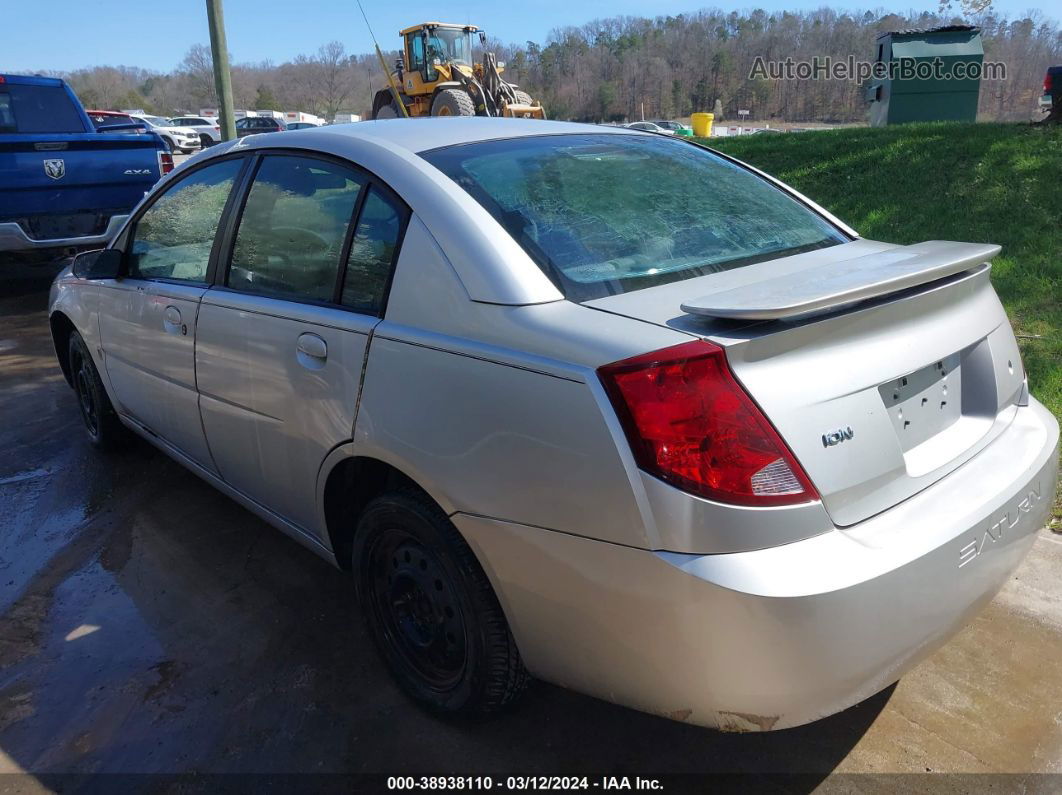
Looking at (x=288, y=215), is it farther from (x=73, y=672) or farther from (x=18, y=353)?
(x=18, y=353)

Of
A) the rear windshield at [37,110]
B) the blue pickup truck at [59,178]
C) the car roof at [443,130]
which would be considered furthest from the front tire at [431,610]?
the rear windshield at [37,110]

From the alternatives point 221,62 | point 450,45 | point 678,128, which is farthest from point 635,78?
point 221,62

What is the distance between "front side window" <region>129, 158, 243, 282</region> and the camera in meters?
3.18

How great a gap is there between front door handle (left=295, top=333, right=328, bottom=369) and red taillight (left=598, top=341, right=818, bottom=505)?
3.61 feet

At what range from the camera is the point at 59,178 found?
24.9 ft

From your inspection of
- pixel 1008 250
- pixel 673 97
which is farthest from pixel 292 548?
pixel 673 97

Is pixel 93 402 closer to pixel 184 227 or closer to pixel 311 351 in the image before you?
pixel 184 227

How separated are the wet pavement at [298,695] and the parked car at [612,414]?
24 centimetres

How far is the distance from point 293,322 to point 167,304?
1.00m

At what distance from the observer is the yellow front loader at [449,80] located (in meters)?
18.8

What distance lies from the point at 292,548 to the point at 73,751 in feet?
4.07

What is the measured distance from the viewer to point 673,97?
76.1m

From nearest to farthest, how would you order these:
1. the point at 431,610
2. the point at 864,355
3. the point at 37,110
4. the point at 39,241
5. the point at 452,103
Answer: the point at 864,355 → the point at 431,610 → the point at 39,241 → the point at 37,110 → the point at 452,103

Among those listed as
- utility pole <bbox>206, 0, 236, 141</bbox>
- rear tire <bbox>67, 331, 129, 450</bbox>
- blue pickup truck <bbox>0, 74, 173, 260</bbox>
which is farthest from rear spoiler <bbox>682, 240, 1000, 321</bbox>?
utility pole <bbox>206, 0, 236, 141</bbox>
